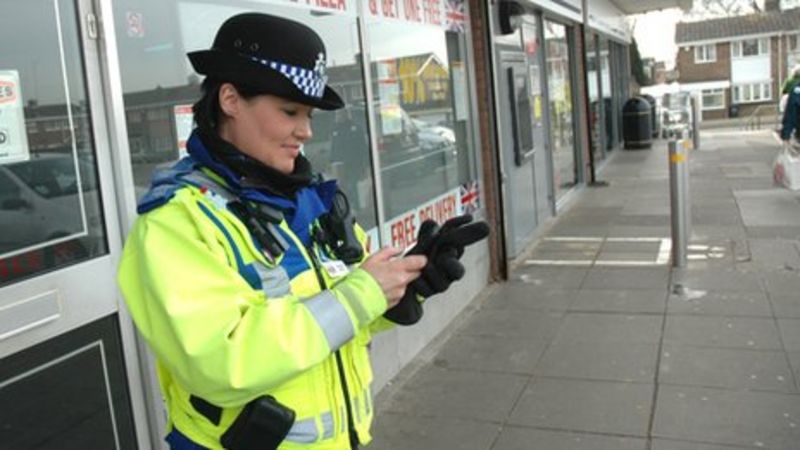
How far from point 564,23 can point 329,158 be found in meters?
8.41

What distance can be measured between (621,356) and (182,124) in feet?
10.2

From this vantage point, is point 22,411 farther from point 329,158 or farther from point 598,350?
point 598,350

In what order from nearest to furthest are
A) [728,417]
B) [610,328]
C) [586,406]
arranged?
[728,417] < [586,406] < [610,328]

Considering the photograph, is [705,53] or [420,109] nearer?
[420,109]

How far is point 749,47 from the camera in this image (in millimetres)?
50812

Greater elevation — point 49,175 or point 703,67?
point 703,67

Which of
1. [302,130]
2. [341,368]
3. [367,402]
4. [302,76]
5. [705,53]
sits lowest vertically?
[367,402]

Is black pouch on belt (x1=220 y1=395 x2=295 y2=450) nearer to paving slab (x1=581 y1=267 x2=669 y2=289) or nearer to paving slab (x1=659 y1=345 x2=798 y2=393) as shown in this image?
paving slab (x1=659 y1=345 x2=798 y2=393)

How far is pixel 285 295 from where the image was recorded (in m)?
1.53

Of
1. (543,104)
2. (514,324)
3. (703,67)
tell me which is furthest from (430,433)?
(703,67)

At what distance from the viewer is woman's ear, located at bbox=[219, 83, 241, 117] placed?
1567 mm

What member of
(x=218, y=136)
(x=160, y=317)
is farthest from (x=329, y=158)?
(x=160, y=317)

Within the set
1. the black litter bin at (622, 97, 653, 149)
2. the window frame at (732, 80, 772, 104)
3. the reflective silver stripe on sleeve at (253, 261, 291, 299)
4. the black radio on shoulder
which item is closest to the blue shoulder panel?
the reflective silver stripe on sleeve at (253, 261, 291, 299)

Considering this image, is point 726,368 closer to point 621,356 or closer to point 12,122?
point 621,356
